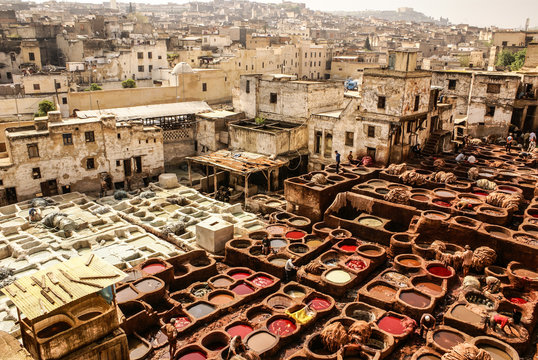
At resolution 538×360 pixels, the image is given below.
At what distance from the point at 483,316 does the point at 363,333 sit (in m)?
4.54

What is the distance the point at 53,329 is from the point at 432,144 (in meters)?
28.7

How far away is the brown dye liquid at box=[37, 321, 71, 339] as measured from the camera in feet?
39.1

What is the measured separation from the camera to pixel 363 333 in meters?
15.6

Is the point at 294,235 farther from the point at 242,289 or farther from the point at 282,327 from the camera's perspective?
the point at 282,327

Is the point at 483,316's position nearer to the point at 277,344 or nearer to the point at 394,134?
the point at 277,344

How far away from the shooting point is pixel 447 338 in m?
15.6

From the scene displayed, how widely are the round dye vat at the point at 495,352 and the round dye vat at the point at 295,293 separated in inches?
283

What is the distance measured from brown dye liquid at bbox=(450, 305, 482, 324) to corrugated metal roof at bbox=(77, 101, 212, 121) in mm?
29327

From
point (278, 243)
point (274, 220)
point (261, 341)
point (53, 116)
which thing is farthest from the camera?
point (53, 116)

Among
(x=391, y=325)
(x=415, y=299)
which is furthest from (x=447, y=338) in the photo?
(x=415, y=299)

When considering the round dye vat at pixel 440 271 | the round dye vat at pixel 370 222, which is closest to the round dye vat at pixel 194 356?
the round dye vat at pixel 440 271

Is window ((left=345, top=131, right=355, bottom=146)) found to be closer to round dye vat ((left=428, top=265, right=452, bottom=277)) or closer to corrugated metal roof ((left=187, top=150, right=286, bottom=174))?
corrugated metal roof ((left=187, top=150, right=286, bottom=174))

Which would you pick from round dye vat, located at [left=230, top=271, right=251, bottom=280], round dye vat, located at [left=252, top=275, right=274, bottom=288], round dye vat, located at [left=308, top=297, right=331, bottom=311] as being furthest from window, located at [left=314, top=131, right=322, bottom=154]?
round dye vat, located at [left=308, top=297, right=331, bottom=311]

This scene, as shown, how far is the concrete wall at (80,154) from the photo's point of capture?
30266 mm
